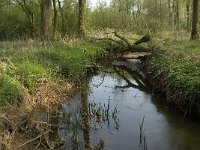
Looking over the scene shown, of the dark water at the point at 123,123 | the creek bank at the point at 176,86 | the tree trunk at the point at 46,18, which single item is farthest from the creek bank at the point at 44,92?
the creek bank at the point at 176,86

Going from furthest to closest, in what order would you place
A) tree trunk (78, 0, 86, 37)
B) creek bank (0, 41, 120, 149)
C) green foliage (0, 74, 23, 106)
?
tree trunk (78, 0, 86, 37) < green foliage (0, 74, 23, 106) < creek bank (0, 41, 120, 149)

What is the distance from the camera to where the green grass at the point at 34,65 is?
31.0 ft

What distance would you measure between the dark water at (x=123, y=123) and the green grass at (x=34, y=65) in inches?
46.3

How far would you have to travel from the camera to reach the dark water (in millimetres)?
8062

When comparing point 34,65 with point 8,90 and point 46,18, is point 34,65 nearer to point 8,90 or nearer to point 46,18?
point 8,90

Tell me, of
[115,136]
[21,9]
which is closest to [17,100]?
[115,136]

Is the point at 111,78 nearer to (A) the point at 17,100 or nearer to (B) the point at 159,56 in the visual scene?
(B) the point at 159,56

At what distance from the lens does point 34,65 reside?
1196 centimetres

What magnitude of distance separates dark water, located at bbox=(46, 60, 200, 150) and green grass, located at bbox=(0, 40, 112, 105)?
3.86ft

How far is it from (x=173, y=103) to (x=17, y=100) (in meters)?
4.72

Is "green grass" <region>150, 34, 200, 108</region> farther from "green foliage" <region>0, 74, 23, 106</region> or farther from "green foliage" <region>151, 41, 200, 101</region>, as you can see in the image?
"green foliage" <region>0, 74, 23, 106</region>

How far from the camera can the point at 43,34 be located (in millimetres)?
20562

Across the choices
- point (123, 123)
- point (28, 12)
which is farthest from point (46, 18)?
point (28, 12)

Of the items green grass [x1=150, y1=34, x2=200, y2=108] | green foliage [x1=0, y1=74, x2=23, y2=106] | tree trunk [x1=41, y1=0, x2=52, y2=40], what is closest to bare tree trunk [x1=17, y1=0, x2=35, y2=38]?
tree trunk [x1=41, y1=0, x2=52, y2=40]
